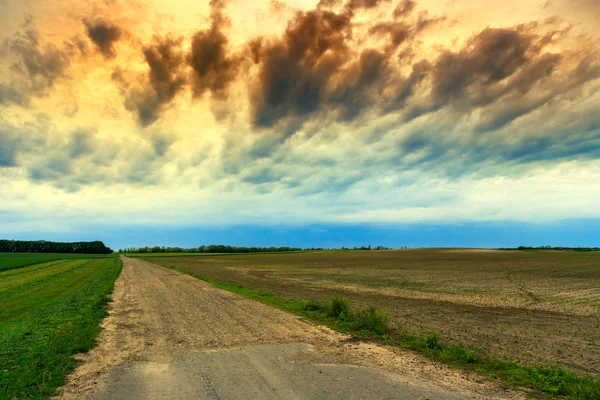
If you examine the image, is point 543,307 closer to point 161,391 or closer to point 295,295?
point 295,295

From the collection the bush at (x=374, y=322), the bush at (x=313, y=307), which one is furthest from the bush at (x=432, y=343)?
the bush at (x=313, y=307)

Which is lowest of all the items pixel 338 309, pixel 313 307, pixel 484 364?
pixel 484 364

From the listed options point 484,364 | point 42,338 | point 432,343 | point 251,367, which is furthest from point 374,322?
point 42,338

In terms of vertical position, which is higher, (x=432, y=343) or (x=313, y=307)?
(x=313, y=307)

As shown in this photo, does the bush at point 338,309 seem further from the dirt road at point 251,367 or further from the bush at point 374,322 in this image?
the dirt road at point 251,367

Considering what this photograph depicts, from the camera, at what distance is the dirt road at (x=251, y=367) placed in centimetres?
772

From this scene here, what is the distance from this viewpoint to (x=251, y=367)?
934cm

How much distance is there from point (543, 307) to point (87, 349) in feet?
74.9

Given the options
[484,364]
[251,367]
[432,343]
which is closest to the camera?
[251,367]

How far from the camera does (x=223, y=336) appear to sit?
1294 cm

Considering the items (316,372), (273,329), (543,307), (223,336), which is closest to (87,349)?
(223,336)

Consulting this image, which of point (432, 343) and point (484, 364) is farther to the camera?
point (432, 343)

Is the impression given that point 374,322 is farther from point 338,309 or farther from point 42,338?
point 42,338

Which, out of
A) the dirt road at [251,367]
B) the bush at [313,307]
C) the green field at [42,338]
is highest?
the bush at [313,307]
